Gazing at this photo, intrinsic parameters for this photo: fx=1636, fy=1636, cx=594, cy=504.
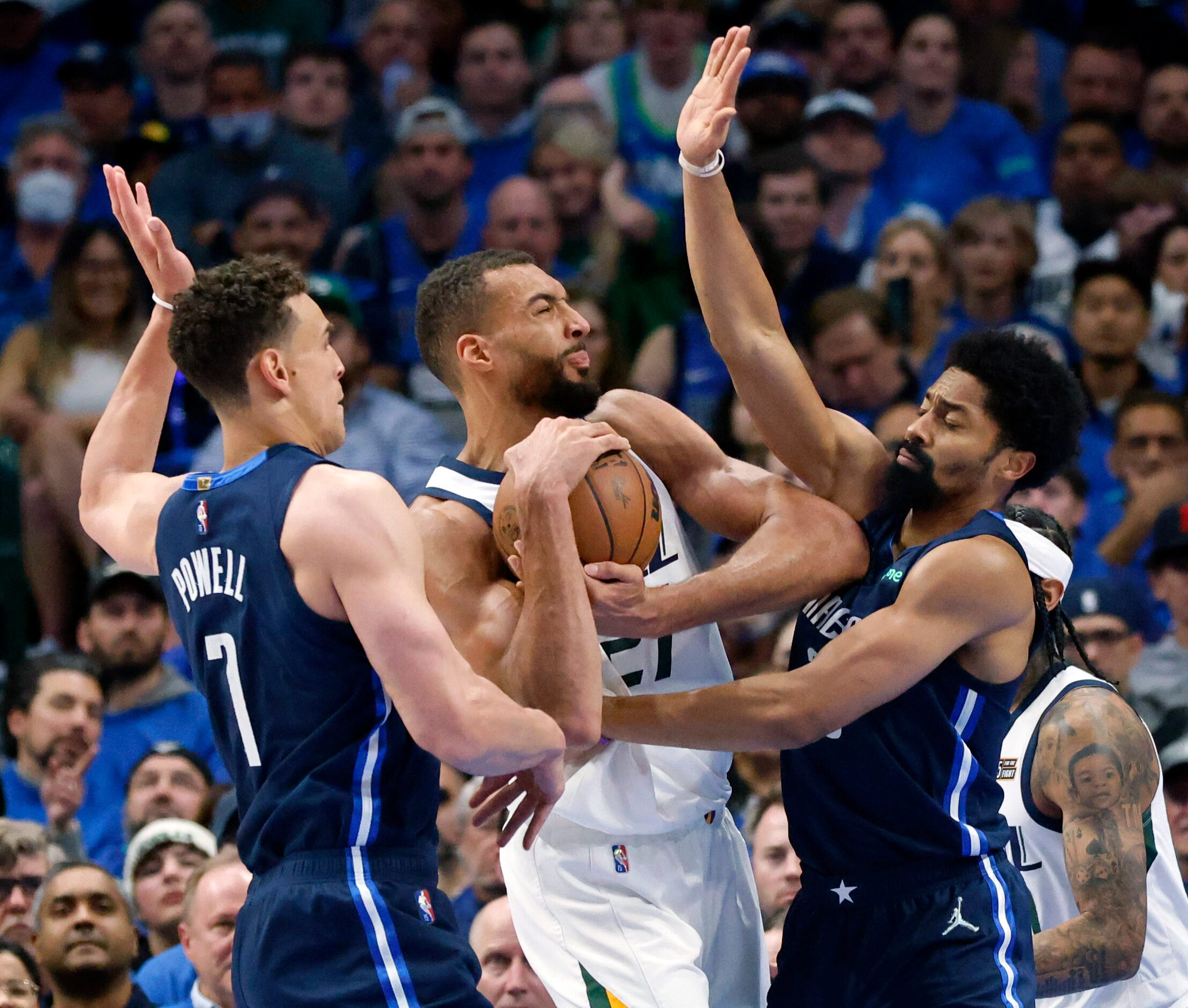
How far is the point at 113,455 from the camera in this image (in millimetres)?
4117

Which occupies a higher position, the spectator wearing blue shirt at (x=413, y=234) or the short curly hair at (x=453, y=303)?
the spectator wearing blue shirt at (x=413, y=234)

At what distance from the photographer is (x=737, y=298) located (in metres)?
4.14

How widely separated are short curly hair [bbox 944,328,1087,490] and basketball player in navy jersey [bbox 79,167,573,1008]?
1230 millimetres

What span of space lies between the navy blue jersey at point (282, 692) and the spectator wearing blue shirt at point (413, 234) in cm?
538

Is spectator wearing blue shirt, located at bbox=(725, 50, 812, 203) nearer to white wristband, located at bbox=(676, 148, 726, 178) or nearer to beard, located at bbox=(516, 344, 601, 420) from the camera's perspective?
white wristband, located at bbox=(676, 148, 726, 178)

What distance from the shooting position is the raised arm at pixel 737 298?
4109 mm

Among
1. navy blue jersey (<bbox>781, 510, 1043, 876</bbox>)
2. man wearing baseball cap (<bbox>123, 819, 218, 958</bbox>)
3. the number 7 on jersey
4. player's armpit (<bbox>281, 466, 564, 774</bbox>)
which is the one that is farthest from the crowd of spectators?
player's armpit (<bbox>281, 466, 564, 774</bbox>)

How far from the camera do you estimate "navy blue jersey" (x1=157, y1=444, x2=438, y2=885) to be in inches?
131

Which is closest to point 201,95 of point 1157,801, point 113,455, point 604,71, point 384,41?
point 384,41

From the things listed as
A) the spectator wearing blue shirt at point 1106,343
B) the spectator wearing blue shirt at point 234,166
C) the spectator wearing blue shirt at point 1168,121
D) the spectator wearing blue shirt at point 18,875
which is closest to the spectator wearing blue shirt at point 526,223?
the spectator wearing blue shirt at point 234,166

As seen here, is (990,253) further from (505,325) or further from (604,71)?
(505,325)

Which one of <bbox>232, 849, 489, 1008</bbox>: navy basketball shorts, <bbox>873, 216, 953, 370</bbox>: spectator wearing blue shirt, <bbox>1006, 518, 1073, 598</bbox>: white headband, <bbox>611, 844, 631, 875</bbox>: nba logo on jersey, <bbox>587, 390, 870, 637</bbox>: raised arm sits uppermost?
<bbox>873, 216, 953, 370</bbox>: spectator wearing blue shirt

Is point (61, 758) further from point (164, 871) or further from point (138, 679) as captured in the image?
point (164, 871)

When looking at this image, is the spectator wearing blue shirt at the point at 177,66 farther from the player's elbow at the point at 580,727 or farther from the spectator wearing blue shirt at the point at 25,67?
the player's elbow at the point at 580,727
